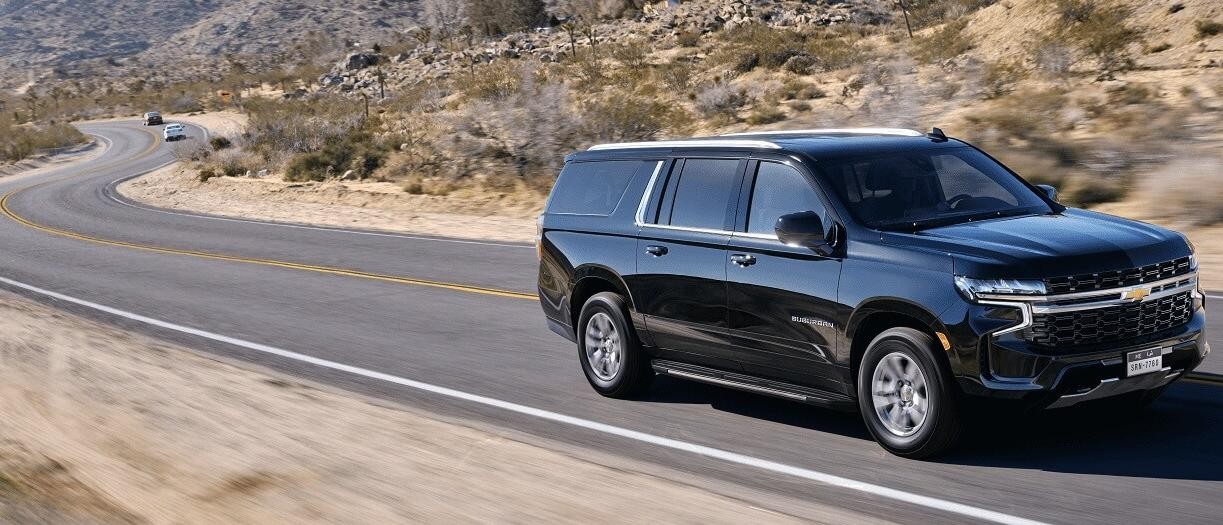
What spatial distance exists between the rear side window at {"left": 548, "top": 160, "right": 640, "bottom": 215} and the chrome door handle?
609 millimetres

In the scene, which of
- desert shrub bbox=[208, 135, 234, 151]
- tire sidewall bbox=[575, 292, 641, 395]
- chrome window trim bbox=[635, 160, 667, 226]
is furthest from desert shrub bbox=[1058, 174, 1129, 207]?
desert shrub bbox=[208, 135, 234, 151]

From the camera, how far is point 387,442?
26.0ft

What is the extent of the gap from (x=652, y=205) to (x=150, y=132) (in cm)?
8814

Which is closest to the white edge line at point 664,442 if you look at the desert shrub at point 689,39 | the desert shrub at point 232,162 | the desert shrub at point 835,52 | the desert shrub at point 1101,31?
the desert shrub at point 1101,31

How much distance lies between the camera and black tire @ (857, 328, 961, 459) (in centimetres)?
654

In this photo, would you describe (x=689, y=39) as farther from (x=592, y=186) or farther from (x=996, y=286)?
(x=996, y=286)

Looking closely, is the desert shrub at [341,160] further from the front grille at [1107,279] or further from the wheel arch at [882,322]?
the front grille at [1107,279]

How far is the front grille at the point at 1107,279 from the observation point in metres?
6.21

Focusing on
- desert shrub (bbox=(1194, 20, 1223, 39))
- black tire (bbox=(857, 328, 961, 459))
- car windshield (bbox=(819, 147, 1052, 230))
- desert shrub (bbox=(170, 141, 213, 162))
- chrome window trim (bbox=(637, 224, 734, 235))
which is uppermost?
car windshield (bbox=(819, 147, 1052, 230))

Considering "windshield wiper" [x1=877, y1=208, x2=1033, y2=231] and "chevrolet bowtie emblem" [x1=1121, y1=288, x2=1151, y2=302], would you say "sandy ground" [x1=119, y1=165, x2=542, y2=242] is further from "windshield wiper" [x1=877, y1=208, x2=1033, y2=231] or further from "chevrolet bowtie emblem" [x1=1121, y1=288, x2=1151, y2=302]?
"chevrolet bowtie emblem" [x1=1121, y1=288, x2=1151, y2=302]

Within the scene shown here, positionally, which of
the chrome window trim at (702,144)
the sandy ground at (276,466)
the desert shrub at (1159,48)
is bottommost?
the desert shrub at (1159,48)

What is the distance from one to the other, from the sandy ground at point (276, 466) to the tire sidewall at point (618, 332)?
1104 mm

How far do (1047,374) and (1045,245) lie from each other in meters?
0.68

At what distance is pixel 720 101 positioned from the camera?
36.8 metres
